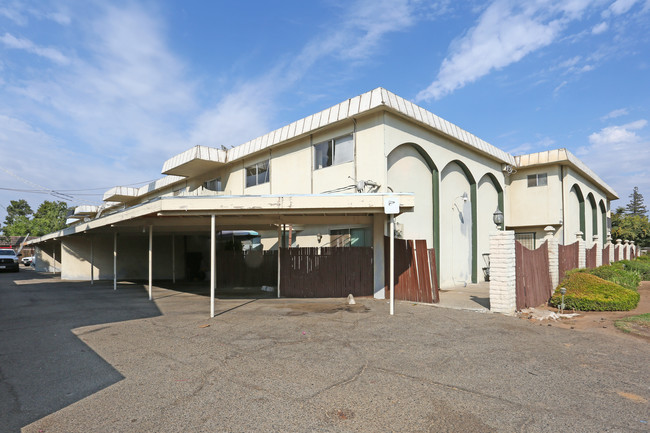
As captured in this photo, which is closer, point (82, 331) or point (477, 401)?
point (477, 401)

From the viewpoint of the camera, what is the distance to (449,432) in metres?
3.51

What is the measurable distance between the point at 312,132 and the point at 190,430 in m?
12.1

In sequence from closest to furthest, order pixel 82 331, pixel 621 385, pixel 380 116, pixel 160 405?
1. pixel 160 405
2. pixel 621 385
3. pixel 82 331
4. pixel 380 116

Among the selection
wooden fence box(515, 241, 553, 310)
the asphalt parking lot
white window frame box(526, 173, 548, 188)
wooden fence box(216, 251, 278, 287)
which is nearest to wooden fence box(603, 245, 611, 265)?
white window frame box(526, 173, 548, 188)

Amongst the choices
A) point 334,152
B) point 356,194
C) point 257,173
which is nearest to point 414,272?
point 356,194

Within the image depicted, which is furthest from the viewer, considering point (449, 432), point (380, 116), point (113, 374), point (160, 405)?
point (380, 116)

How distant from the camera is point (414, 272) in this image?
11.4 m

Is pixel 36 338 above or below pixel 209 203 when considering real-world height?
below

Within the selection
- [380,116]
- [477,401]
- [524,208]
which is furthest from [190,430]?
[524,208]

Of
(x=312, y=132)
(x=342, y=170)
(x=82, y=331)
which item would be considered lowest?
(x=82, y=331)

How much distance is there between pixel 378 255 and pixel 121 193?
2581cm

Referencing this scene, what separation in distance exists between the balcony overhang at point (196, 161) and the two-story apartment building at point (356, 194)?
6 cm

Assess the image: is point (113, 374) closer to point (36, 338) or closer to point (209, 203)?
point (36, 338)

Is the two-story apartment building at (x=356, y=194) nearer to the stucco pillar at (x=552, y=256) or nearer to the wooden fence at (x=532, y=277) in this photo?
the wooden fence at (x=532, y=277)
